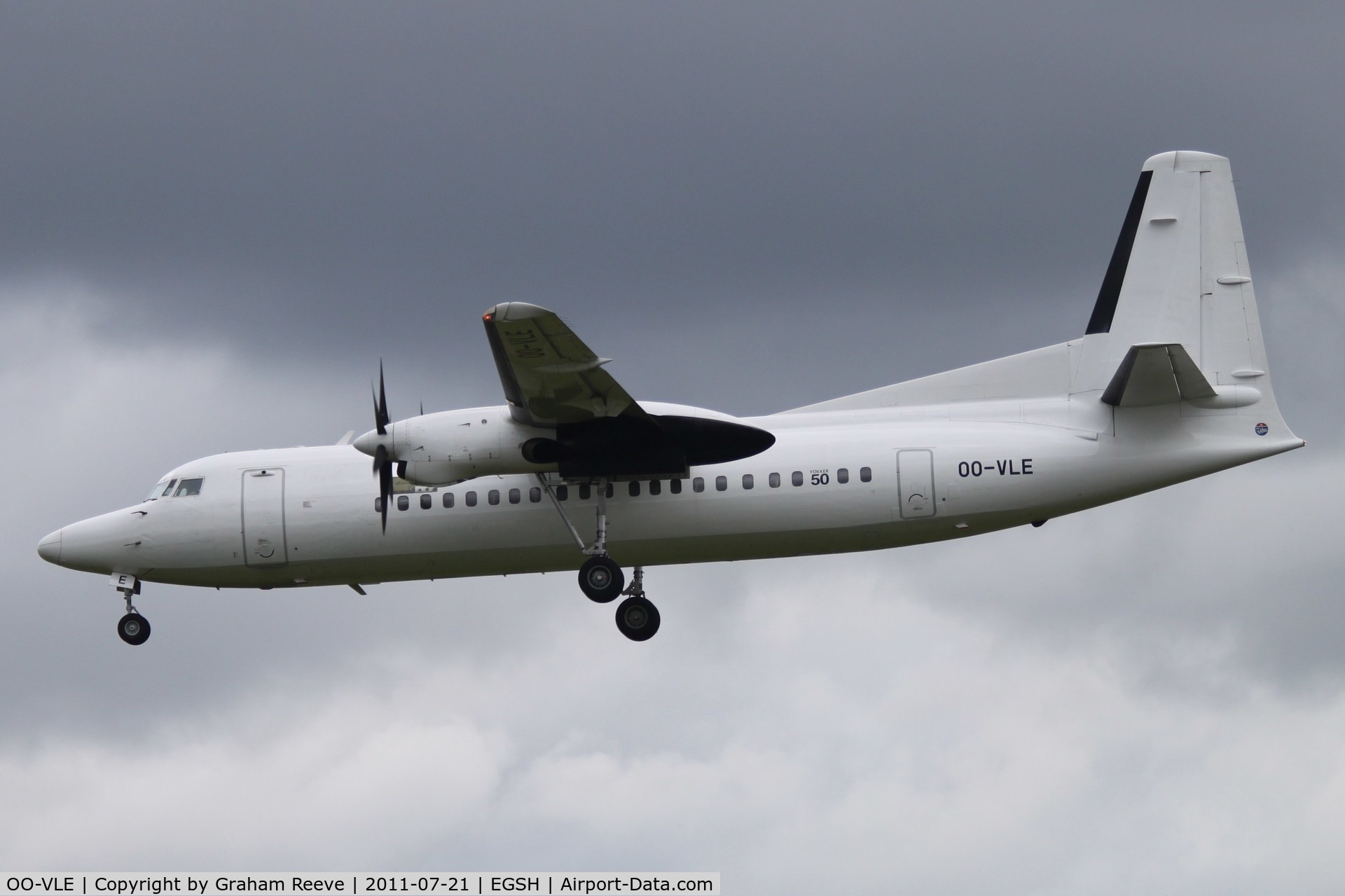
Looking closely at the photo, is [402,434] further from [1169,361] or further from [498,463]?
[1169,361]

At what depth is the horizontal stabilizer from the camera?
Result: 76.3 feet

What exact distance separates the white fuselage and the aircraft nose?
1.3 inches

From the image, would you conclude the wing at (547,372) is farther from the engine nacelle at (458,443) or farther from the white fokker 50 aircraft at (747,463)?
the engine nacelle at (458,443)

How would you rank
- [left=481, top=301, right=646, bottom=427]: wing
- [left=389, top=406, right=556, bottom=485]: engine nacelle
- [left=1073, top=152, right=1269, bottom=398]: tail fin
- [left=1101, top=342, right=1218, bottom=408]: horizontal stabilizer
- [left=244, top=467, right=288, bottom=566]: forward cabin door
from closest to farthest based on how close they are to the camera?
[left=481, top=301, right=646, bottom=427]: wing < [left=1101, top=342, right=1218, bottom=408]: horizontal stabilizer < [left=389, top=406, right=556, bottom=485]: engine nacelle < [left=1073, top=152, right=1269, bottom=398]: tail fin < [left=244, top=467, right=288, bottom=566]: forward cabin door

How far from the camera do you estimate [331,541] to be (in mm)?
26312

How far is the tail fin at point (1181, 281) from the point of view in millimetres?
25297

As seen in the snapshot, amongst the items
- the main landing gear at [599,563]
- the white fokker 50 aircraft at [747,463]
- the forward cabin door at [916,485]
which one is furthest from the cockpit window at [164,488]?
the forward cabin door at [916,485]

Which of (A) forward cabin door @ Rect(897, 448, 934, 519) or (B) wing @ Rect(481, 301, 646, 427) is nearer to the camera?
(B) wing @ Rect(481, 301, 646, 427)

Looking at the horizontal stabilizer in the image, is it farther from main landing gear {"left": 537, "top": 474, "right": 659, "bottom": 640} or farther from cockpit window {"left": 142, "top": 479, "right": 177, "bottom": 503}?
cockpit window {"left": 142, "top": 479, "right": 177, "bottom": 503}

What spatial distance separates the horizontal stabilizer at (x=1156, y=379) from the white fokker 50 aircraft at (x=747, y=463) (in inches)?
1.4

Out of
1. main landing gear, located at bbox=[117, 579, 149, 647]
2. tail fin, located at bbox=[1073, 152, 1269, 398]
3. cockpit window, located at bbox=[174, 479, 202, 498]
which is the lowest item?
main landing gear, located at bbox=[117, 579, 149, 647]

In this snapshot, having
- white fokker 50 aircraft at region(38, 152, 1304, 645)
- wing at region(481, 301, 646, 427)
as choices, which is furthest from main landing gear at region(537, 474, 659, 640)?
wing at region(481, 301, 646, 427)

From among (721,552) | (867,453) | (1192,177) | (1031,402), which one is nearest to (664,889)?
(721,552)

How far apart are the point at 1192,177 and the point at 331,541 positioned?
14.4 metres
